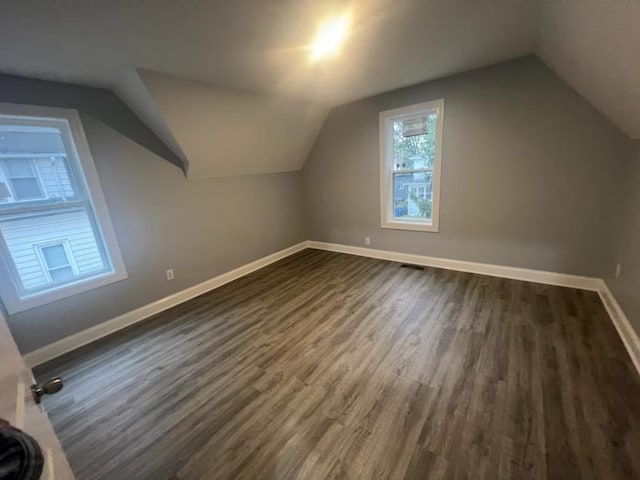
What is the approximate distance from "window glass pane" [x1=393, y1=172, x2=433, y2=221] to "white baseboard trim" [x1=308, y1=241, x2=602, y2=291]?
0.58 m

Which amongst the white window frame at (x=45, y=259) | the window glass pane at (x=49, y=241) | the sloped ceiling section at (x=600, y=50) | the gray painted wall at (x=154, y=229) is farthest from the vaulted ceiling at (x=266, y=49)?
the white window frame at (x=45, y=259)

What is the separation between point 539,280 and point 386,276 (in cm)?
163

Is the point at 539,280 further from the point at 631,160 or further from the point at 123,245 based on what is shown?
the point at 123,245

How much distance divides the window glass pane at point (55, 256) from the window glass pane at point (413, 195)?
3.75m

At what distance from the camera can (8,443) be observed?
41 centimetres

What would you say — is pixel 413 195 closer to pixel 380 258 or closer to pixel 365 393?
pixel 380 258

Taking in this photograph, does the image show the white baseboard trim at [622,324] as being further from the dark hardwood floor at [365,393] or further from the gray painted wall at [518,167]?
the gray painted wall at [518,167]

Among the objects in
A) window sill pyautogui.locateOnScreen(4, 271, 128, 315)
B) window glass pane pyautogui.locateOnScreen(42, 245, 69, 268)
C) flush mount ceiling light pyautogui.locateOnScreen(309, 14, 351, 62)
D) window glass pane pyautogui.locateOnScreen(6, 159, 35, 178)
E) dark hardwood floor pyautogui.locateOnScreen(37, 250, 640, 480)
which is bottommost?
dark hardwood floor pyautogui.locateOnScreen(37, 250, 640, 480)

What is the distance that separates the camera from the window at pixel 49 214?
6.88 feet

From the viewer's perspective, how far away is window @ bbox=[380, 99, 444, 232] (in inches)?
130

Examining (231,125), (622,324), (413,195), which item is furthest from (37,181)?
(622,324)

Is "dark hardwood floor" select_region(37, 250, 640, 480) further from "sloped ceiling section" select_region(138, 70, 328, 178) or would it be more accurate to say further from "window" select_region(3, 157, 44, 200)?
"sloped ceiling section" select_region(138, 70, 328, 178)

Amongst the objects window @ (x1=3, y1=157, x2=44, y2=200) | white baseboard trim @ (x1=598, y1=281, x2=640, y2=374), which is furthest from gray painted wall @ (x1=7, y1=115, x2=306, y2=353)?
white baseboard trim @ (x1=598, y1=281, x2=640, y2=374)

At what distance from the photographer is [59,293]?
90.9 inches
